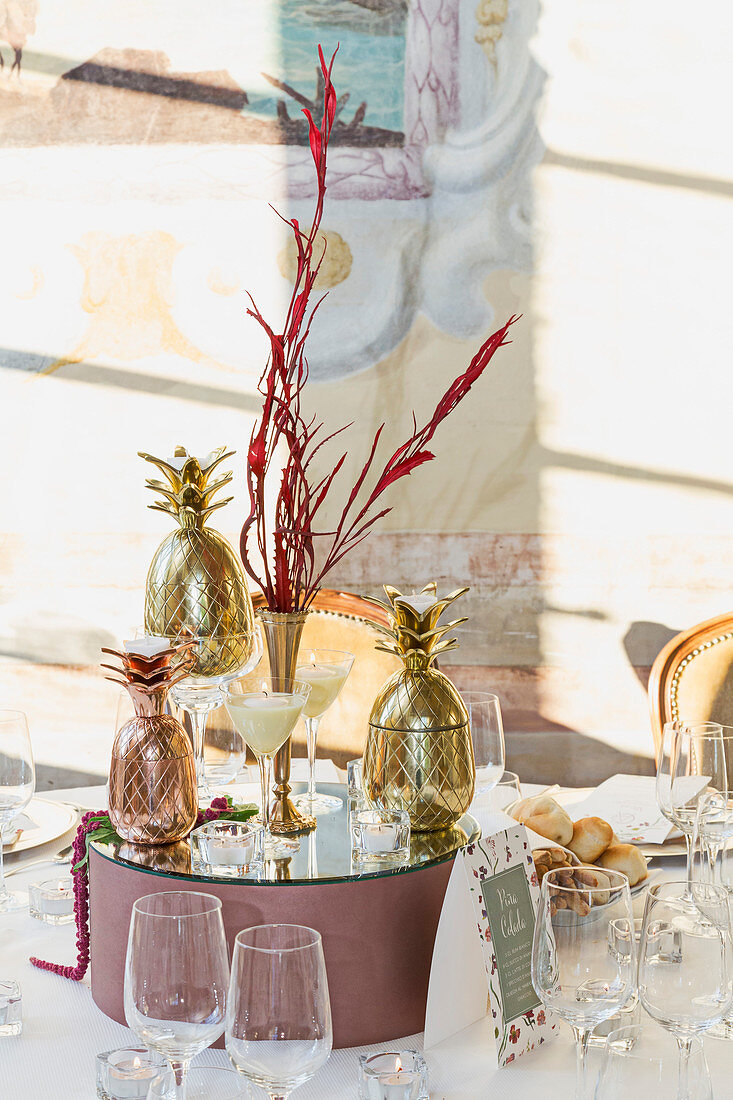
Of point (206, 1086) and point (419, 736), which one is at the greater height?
point (419, 736)

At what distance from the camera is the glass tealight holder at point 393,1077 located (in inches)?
38.2

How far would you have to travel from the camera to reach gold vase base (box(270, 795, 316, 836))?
4.22 feet

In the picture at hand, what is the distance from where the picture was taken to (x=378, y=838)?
1.16 meters

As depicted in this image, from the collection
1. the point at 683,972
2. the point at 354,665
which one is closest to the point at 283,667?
the point at 683,972

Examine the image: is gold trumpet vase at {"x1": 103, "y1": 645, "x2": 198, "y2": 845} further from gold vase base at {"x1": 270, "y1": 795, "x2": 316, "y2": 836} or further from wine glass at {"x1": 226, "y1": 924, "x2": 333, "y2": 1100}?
wine glass at {"x1": 226, "y1": 924, "x2": 333, "y2": 1100}

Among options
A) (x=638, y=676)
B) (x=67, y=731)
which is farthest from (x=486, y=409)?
(x=67, y=731)

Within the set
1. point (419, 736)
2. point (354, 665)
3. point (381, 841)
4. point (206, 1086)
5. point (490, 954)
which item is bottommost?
point (206, 1086)

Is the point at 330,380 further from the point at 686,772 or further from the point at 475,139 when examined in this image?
the point at 686,772

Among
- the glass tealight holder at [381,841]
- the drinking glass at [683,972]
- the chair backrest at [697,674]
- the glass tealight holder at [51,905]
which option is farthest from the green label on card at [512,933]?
the chair backrest at [697,674]

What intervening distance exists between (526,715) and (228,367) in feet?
4.63

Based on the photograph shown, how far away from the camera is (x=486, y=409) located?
334cm

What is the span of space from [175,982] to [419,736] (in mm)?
437

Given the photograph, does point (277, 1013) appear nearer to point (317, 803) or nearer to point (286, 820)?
point (286, 820)

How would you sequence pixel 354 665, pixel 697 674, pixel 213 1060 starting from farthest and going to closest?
pixel 354 665
pixel 697 674
pixel 213 1060
